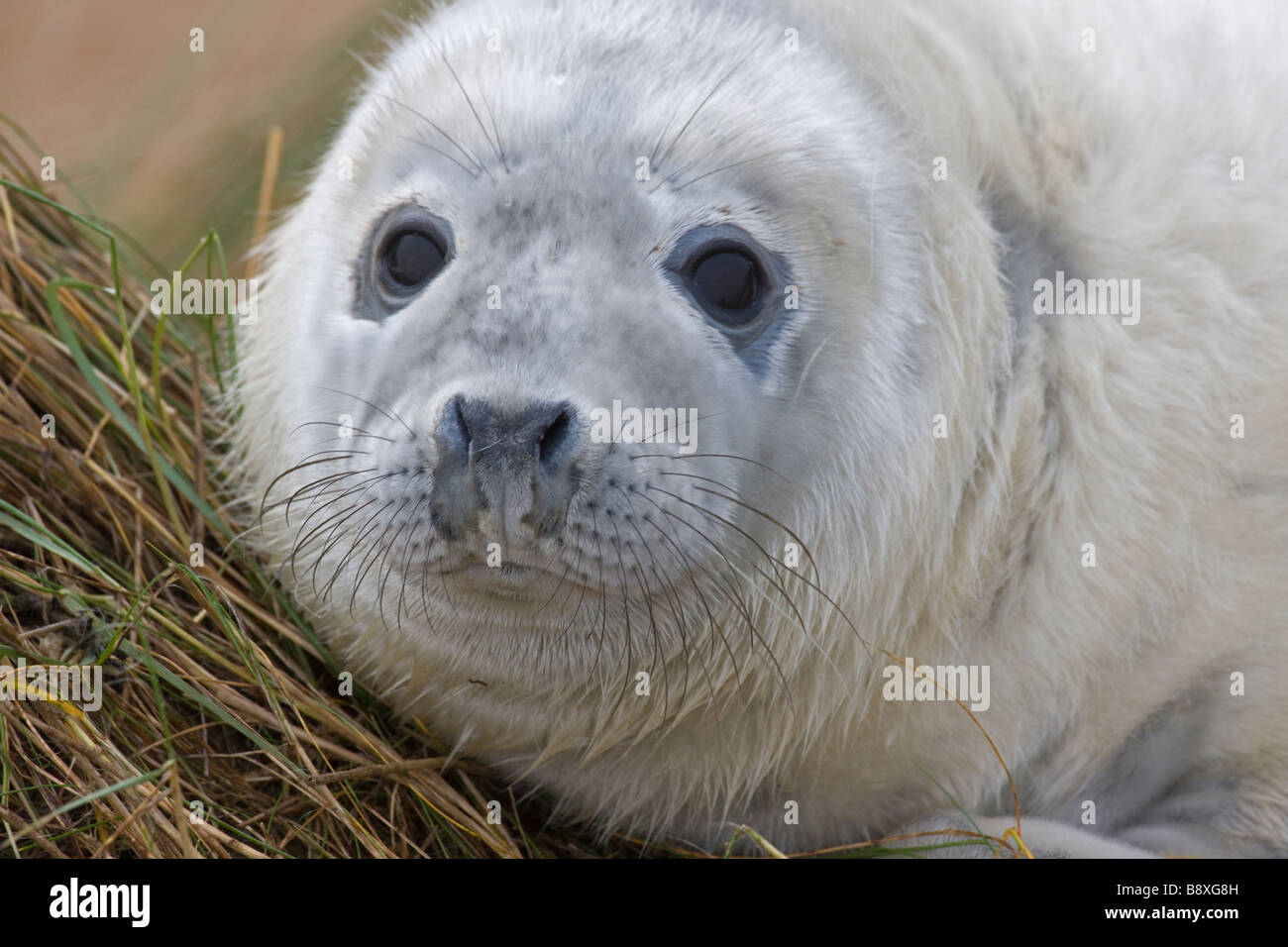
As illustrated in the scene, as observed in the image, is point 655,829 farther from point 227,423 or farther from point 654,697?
point 227,423

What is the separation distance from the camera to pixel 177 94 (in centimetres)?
580

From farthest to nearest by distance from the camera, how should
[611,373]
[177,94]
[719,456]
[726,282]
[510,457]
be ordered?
1. [177,94]
2. [726,282]
3. [719,456]
4. [611,373]
5. [510,457]

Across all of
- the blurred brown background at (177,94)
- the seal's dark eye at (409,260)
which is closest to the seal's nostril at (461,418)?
the seal's dark eye at (409,260)

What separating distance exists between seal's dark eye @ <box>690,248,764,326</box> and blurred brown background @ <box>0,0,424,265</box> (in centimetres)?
236

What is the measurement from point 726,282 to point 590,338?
0.30 m

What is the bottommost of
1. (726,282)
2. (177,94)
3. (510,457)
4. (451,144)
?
(510,457)

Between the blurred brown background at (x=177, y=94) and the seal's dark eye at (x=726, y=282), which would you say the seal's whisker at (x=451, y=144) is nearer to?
the seal's dark eye at (x=726, y=282)

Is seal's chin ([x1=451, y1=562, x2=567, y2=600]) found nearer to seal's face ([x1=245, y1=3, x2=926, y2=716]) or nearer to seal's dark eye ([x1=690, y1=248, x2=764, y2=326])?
seal's face ([x1=245, y1=3, x2=926, y2=716])

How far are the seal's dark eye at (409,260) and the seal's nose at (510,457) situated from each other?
43 centimetres

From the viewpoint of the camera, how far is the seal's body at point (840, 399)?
6.86 ft

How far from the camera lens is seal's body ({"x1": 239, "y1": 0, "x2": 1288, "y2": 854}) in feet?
6.86

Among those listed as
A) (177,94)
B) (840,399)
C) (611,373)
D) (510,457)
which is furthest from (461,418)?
(177,94)

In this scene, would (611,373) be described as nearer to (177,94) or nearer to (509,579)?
(509,579)

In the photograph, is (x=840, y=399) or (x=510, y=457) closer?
(x=510, y=457)
